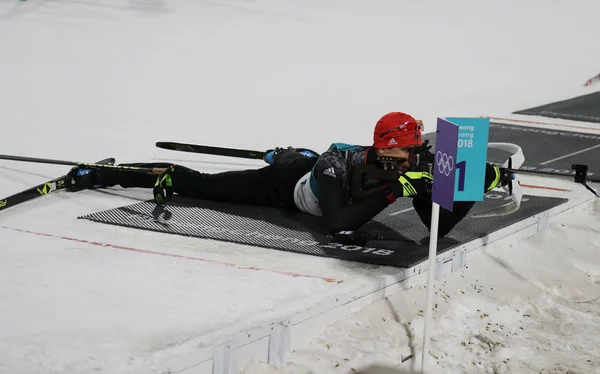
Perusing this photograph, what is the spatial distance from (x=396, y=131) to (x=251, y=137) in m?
4.53

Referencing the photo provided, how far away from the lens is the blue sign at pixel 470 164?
17.6 feet

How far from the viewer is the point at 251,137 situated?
34.6 ft

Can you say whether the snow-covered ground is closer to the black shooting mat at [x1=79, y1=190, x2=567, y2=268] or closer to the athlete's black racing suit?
the black shooting mat at [x1=79, y1=190, x2=567, y2=268]

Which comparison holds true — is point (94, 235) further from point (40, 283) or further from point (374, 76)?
point (374, 76)

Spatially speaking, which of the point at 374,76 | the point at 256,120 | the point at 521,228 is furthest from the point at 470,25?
the point at 521,228

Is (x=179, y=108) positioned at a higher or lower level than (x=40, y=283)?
higher

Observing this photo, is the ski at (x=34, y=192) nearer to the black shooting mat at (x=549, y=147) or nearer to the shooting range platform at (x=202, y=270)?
the shooting range platform at (x=202, y=270)

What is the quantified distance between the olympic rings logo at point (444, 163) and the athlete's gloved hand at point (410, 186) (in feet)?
4.23

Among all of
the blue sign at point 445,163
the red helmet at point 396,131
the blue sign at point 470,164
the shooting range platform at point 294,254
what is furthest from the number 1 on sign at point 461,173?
the red helmet at point 396,131

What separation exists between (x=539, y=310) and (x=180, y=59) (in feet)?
29.9

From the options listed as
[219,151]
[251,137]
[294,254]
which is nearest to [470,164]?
[294,254]

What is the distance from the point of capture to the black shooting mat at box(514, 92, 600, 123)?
489 inches

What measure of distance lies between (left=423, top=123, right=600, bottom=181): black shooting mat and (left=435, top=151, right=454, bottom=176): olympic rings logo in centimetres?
419

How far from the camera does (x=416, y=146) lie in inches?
248
